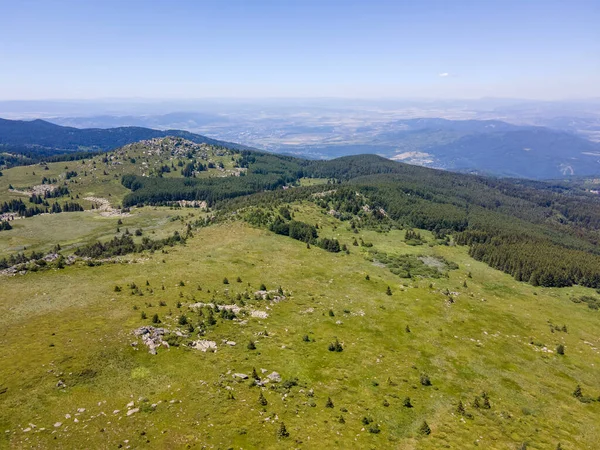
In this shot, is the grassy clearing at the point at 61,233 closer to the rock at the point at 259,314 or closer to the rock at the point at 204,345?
the rock at the point at 259,314

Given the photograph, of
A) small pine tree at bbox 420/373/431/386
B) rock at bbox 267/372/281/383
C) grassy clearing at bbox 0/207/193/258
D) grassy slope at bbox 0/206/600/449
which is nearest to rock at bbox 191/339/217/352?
grassy slope at bbox 0/206/600/449

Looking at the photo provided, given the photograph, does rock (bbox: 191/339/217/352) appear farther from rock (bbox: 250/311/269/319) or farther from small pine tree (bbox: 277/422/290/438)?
small pine tree (bbox: 277/422/290/438)

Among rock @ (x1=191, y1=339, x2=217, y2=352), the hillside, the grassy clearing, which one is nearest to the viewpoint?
the hillside

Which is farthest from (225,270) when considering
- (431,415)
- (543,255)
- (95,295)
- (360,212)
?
(543,255)

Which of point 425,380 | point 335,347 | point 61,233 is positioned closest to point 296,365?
point 335,347

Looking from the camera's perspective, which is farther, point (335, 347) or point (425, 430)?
point (335, 347)

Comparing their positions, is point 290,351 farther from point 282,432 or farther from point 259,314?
point 282,432

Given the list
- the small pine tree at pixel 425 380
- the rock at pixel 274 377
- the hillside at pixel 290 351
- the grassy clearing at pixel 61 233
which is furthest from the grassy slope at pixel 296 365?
the grassy clearing at pixel 61 233
